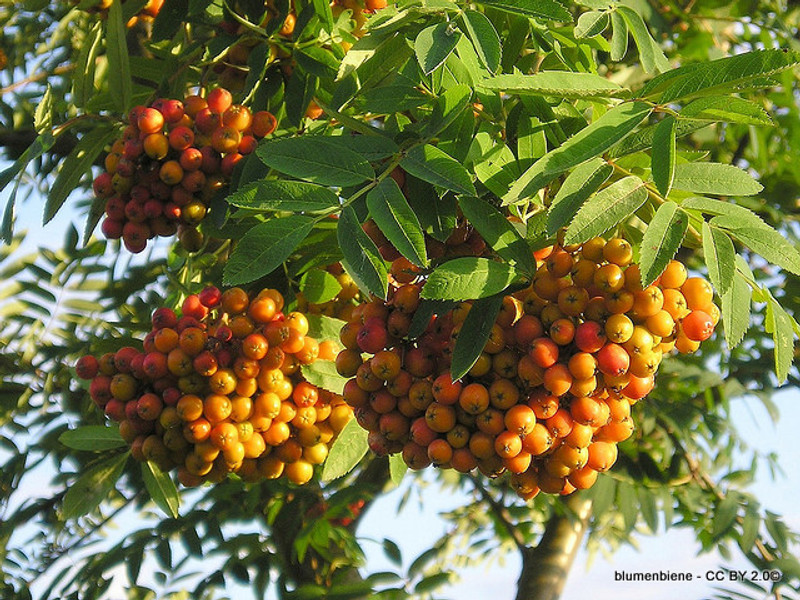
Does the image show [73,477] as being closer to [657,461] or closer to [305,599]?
[305,599]

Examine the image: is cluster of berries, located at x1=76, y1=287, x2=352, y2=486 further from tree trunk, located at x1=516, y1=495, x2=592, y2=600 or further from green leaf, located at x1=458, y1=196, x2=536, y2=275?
tree trunk, located at x1=516, y1=495, x2=592, y2=600

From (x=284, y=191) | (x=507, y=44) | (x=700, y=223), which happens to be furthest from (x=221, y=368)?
(x=700, y=223)

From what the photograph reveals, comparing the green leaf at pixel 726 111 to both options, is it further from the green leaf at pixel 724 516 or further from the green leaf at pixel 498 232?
the green leaf at pixel 724 516

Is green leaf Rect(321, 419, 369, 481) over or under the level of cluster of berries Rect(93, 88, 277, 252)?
under

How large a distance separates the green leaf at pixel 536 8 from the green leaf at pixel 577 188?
0.20m

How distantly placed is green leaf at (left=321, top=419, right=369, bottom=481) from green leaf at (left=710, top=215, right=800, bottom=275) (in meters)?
0.65

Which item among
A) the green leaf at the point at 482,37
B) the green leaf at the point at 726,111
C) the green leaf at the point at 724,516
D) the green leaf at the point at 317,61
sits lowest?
the green leaf at the point at 724,516

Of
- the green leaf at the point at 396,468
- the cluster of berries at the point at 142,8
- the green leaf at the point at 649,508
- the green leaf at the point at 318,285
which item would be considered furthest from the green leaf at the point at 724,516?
the cluster of berries at the point at 142,8

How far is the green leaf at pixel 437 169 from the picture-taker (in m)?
1.09

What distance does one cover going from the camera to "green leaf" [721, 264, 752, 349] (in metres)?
1.14

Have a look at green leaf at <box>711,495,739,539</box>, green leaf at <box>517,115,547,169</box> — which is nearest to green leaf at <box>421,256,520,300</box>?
green leaf at <box>517,115,547,169</box>

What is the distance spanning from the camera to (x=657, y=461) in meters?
2.78

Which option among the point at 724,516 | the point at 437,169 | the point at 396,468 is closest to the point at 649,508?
the point at 724,516

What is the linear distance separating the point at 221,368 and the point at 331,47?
568 millimetres
